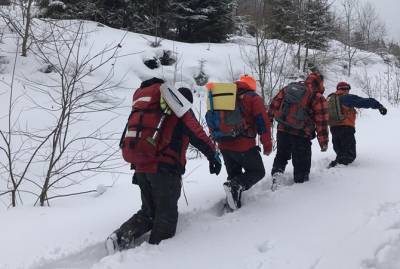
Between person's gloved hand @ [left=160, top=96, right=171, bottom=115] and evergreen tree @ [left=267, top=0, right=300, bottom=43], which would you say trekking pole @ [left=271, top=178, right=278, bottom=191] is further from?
evergreen tree @ [left=267, top=0, right=300, bottom=43]

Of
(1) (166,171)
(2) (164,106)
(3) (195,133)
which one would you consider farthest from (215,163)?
(2) (164,106)

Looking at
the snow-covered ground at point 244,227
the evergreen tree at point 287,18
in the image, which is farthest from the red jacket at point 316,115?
the evergreen tree at point 287,18

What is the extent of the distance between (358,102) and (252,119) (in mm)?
2477

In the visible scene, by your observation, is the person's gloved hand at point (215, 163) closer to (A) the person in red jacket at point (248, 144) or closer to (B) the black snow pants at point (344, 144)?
(A) the person in red jacket at point (248, 144)

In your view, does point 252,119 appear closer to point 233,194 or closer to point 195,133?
point 233,194

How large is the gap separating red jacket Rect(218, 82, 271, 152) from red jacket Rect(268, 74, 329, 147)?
3.02ft

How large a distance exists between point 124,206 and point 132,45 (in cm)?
1221

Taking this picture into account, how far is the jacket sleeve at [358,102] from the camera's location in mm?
6129

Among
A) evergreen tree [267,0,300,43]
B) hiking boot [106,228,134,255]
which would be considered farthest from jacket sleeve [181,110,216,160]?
evergreen tree [267,0,300,43]

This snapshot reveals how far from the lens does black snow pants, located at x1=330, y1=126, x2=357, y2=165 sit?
642 cm

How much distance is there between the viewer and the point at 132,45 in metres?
16.1

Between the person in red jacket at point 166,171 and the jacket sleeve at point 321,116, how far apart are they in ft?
6.27

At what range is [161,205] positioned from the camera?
3.78 metres

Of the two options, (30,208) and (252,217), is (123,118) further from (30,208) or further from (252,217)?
(252,217)
